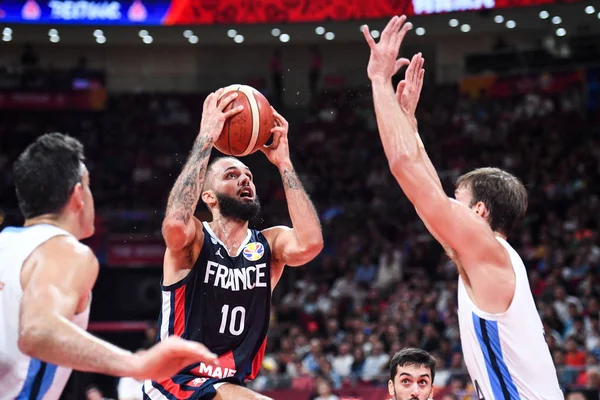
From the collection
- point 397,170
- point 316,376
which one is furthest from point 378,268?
point 397,170

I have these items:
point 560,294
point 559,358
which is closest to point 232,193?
point 559,358

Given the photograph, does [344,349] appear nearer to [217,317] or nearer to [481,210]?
[217,317]

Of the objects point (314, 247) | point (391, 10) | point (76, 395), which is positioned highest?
point (391, 10)

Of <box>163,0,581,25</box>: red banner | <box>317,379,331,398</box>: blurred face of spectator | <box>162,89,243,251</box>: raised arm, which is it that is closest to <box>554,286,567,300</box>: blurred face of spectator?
<box>317,379,331,398</box>: blurred face of spectator

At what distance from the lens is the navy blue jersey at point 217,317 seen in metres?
5.05

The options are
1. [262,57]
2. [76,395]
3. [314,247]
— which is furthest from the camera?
[262,57]

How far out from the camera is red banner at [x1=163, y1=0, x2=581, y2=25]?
1711cm

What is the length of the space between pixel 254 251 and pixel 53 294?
7.57 ft

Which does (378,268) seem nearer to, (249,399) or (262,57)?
(262,57)

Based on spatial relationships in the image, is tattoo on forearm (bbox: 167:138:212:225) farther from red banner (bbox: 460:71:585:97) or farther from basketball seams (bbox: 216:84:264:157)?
red banner (bbox: 460:71:585:97)

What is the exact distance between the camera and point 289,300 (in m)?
16.4

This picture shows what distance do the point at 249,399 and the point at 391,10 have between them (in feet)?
44.6

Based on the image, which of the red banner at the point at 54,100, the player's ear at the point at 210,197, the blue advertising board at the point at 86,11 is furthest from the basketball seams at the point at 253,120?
the red banner at the point at 54,100

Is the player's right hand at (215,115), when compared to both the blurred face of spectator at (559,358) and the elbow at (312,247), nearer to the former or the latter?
the elbow at (312,247)
